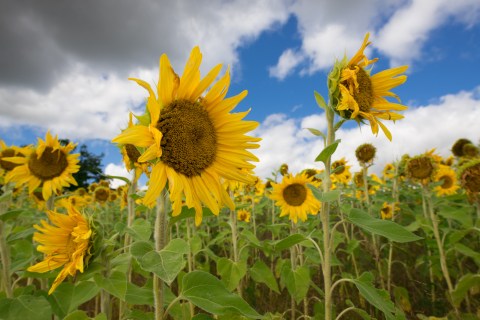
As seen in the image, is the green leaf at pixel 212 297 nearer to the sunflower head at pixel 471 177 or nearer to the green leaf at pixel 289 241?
the green leaf at pixel 289 241

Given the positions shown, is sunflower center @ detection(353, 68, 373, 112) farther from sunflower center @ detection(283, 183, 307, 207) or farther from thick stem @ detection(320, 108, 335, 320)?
sunflower center @ detection(283, 183, 307, 207)

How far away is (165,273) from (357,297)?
385 centimetres

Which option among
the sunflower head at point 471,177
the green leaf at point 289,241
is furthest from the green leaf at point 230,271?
the sunflower head at point 471,177

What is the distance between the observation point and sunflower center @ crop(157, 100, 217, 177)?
175 cm

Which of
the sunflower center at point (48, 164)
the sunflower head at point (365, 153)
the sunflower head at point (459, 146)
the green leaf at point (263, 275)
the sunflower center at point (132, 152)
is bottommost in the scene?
the green leaf at point (263, 275)

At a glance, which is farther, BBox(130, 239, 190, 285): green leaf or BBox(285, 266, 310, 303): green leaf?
BBox(285, 266, 310, 303): green leaf

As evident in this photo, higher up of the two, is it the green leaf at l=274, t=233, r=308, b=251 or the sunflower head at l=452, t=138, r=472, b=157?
the sunflower head at l=452, t=138, r=472, b=157

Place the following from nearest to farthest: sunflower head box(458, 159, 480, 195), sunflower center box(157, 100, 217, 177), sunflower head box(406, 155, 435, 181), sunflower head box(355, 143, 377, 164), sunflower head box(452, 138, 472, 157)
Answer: sunflower center box(157, 100, 217, 177) < sunflower head box(458, 159, 480, 195) < sunflower head box(406, 155, 435, 181) < sunflower head box(355, 143, 377, 164) < sunflower head box(452, 138, 472, 157)

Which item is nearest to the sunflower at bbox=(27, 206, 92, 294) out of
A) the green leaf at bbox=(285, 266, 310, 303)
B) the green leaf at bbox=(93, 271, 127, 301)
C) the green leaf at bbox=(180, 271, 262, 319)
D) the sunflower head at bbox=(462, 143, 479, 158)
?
the green leaf at bbox=(93, 271, 127, 301)

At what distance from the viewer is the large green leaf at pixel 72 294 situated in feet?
7.29

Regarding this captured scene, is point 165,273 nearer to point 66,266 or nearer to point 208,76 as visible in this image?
A: point 66,266

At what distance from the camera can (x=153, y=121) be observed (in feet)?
5.35

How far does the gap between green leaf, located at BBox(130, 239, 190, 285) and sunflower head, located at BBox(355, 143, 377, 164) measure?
4788 millimetres

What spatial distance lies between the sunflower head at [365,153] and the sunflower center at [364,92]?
319 cm
